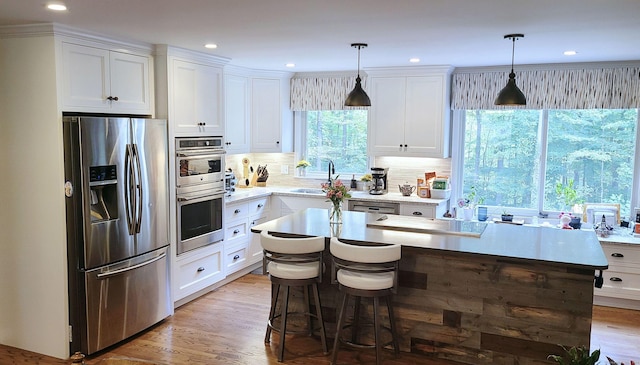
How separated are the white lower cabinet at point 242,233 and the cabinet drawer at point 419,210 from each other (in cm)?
166

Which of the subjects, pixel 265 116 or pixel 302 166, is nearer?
pixel 265 116

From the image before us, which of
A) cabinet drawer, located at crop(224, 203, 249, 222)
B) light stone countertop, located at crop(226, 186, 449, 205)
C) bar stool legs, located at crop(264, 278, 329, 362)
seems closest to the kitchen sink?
light stone countertop, located at crop(226, 186, 449, 205)

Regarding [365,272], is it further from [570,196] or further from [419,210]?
[570,196]

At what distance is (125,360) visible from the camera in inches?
66.5

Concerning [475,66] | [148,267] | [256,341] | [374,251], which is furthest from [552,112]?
[148,267]

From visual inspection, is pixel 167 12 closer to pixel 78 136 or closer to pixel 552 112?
pixel 78 136

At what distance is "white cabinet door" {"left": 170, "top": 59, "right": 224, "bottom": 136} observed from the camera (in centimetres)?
453

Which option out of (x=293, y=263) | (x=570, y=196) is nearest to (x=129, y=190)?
(x=293, y=263)

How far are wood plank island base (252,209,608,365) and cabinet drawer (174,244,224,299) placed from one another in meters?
1.15

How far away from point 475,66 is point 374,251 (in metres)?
3.16

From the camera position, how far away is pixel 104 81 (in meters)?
3.88

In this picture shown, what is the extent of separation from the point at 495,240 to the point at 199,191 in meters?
2.70

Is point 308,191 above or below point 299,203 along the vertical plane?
above

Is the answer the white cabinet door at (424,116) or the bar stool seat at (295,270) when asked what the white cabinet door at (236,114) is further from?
the bar stool seat at (295,270)
